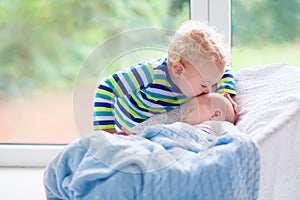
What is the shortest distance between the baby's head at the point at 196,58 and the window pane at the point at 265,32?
49 centimetres

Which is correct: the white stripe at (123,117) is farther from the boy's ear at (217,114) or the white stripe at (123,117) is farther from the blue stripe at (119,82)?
the boy's ear at (217,114)

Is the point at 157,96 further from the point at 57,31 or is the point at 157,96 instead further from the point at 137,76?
the point at 57,31

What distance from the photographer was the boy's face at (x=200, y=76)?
1348 mm

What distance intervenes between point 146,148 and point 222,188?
161 mm

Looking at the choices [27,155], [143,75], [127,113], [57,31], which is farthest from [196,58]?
[27,155]

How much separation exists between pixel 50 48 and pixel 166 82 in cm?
66

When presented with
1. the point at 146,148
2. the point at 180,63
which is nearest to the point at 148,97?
the point at 180,63

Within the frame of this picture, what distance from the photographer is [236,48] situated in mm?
1883

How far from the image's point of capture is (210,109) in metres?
1.42

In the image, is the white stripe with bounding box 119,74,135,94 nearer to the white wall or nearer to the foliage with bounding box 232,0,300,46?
the white wall

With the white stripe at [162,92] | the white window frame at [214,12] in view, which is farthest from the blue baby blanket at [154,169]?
the white window frame at [214,12]

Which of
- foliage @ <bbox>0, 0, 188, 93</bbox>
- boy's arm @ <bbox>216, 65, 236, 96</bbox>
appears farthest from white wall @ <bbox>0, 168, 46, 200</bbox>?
boy's arm @ <bbox>216, 65, 236, 96</bbox>

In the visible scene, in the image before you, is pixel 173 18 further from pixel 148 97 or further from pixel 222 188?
pixel 222 188

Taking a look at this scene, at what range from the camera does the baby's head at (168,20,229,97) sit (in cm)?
134
